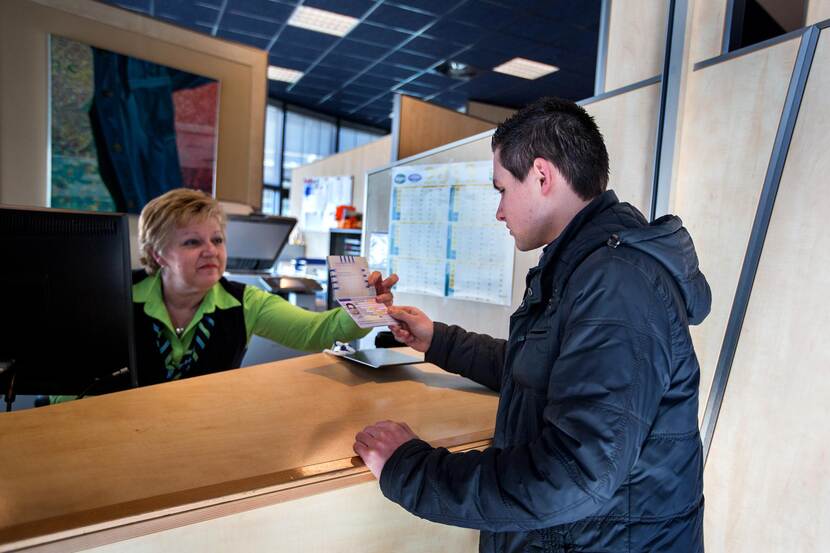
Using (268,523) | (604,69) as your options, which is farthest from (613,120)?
(268,523)

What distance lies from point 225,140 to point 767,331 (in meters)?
2.98

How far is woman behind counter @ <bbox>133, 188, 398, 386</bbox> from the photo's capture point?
1.68 metres

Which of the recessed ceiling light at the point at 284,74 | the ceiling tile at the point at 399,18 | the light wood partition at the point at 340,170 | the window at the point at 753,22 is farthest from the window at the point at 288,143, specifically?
the window at the point at 753,22

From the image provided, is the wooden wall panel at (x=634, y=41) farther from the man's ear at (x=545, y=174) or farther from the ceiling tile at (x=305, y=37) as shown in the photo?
the ceiling tile at (x=305, y=37)

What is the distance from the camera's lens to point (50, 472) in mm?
726

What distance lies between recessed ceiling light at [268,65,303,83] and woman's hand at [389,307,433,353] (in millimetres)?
7058

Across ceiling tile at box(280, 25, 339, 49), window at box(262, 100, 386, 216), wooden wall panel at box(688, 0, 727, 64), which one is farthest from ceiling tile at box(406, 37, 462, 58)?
wooden wall panel at box(688, 0, 727, 64)

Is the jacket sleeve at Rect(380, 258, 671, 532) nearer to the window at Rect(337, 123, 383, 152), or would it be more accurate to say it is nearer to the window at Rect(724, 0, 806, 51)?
the window at Rect(724, 0, 806, 51)

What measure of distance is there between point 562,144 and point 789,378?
0.74 m

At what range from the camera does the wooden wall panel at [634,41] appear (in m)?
1.44

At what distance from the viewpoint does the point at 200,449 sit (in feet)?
2.70

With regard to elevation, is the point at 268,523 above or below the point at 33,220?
below

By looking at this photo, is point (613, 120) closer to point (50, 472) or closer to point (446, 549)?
point (446, 549)

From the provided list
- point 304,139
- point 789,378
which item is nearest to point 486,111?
point 304,139
